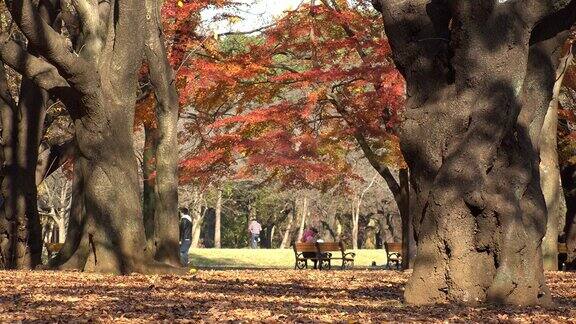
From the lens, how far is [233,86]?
23984 millimetres

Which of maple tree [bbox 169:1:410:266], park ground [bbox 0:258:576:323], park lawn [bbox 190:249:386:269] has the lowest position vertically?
park ground [bbox 0:258:576:323]

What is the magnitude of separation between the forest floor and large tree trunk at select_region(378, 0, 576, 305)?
16.2 inches

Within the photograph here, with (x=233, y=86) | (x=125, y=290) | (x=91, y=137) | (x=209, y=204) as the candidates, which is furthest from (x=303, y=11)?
(x=209, y=204)

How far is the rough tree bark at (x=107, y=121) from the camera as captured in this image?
16172 millimetres

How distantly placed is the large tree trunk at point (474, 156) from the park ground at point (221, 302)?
42 centimetres

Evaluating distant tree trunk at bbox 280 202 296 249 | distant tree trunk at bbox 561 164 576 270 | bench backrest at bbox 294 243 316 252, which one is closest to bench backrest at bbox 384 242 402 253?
bench backrest at bbox 294 243 316 252

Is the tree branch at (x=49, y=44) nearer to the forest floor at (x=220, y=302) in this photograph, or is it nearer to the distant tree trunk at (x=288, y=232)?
the forest floor at (x=220, y=302)

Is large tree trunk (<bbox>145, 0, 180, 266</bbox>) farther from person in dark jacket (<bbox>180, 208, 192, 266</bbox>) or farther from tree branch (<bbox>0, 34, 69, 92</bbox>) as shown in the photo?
person in dark jacket (<bbox>180, 208, 192, 266</bbox>)

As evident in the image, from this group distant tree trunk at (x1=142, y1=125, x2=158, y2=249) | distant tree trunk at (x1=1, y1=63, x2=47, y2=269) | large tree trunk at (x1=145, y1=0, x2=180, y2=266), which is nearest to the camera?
large tree trunk at (x1=145, y1=0, x2=180, y2=266)

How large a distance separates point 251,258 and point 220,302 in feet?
101

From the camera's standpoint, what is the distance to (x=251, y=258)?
41.5 meters

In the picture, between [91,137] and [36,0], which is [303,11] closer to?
[36,0]

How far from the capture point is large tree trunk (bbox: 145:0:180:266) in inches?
747

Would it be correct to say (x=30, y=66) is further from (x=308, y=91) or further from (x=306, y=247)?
(x=306, y=247)
